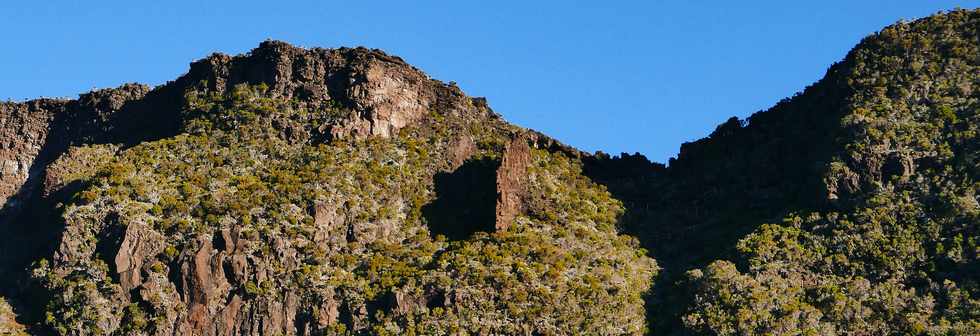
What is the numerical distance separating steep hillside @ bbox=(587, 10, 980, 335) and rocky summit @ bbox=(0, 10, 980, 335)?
0.18 m

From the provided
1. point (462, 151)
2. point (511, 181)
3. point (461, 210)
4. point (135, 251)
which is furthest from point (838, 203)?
point (135, 251)

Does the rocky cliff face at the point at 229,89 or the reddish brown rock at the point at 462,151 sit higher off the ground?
the rocky cliff face at the point at 229,89

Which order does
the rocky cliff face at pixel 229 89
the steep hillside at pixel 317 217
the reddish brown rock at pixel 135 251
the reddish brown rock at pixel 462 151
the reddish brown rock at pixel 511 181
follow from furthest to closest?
the rocky cliff face at pixel 229 89
the reddish brown rock at pixel 462 151
the reddish brown rock at pixel 511 181
the reddish brown rock at pixel 135 251
the steep hillside at pixel 317 217

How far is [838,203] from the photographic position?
154625mm

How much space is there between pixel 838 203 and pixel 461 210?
26.2m

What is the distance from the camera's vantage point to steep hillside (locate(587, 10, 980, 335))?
144 m

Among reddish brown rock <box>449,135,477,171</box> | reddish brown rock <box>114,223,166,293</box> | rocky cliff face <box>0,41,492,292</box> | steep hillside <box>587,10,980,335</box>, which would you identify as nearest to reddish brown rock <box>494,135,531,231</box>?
reddish brown rock <box>449,135,477,171</box>

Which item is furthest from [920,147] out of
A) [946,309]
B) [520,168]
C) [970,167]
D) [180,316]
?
[180,316]

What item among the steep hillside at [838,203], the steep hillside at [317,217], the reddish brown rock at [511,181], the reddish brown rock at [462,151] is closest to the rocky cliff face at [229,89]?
the steep hillside at [317,217]

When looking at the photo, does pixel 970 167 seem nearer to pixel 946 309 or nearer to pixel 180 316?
pixel 946 309

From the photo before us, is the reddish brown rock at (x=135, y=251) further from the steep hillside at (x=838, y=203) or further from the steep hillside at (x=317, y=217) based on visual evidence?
the steep hillside at (x=838, y=203)

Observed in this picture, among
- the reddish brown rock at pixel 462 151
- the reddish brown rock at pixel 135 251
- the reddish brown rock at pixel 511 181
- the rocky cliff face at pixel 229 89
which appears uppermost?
the rocky cliff face at pixel 229 89

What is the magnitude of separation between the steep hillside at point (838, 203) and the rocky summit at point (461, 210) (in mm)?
183

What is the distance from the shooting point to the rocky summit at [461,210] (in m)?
143
